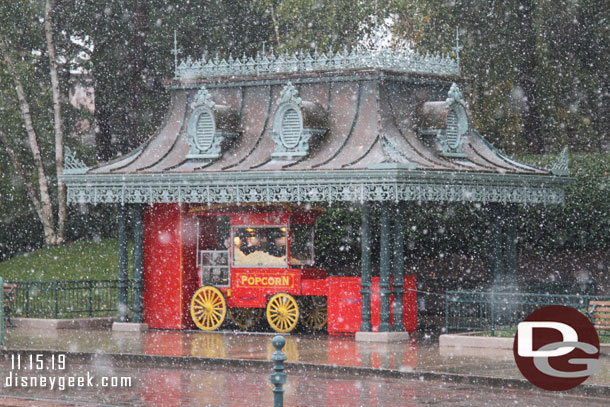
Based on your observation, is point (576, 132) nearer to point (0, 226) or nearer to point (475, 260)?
point (475, 260)

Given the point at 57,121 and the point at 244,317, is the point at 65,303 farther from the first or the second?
the point at 57,121

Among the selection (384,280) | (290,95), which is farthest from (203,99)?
(384,280)

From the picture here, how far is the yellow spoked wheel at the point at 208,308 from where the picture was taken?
28.1 metres

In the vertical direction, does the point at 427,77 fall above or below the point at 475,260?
above

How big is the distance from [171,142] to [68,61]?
17.0 metres

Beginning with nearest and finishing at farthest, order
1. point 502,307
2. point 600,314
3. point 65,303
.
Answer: point 600,314 → point 502,307 → point 65,303

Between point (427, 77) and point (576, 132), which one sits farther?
point (576, 132)

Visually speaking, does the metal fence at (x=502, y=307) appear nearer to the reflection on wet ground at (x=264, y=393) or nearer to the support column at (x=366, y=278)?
the support column at (x=366, y=278)

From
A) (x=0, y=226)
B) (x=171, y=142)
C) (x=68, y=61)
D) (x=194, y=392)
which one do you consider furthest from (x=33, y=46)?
(x=194, y=392)

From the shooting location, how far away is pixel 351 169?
974 inches

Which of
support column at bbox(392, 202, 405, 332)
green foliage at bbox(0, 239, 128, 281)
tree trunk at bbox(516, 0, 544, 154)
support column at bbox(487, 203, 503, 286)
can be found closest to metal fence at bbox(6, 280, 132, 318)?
green foliage at bbox(0, 239, 128, 281)

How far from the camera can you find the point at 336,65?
87.9 ft

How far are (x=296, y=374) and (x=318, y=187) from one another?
5.07m

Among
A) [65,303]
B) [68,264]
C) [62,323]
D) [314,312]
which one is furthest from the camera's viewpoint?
[68,264]
